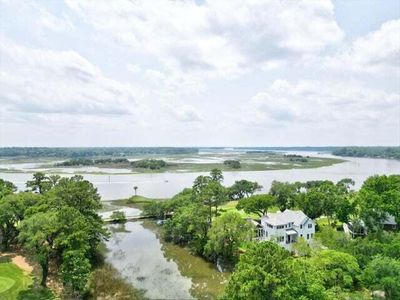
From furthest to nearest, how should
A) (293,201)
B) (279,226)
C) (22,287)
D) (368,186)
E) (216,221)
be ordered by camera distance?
(293,201)
(368,186)
(279,226)
(216,221)
(22,287)

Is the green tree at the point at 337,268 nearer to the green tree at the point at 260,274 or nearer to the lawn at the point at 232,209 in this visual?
the green tree at the point at 260,274

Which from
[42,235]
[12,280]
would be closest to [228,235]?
[42,235]

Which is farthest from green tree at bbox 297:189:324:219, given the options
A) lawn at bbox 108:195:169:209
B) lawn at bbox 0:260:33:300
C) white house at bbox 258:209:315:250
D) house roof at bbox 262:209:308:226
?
lawn at bbox 0:260:33:300

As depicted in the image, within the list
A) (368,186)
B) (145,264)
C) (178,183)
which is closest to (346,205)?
(368,186)

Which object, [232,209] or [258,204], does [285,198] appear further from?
[232,209]

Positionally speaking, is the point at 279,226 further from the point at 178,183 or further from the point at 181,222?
the point at 178,183

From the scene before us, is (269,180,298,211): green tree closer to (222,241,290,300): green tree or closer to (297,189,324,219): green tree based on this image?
(297,189,324,219): green tree

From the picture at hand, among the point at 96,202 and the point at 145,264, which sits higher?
the point at 96,202
